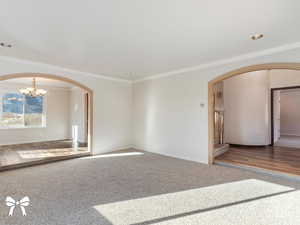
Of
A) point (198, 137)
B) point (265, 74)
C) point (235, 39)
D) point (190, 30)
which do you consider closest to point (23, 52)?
point (190, 30)

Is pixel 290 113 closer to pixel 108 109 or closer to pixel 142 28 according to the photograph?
pixel 108 109

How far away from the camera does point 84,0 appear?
1.94 metres

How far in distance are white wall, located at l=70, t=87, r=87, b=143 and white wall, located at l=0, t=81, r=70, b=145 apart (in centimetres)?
32

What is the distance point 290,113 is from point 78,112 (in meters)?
11.3

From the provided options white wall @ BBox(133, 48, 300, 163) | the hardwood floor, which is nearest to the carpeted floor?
the hardwood floor

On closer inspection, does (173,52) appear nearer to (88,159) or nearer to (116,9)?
(116,9)

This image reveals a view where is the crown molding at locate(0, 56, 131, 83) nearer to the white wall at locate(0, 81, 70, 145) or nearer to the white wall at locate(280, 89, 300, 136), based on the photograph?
the white wall at locate(0, 81, 70, 145)

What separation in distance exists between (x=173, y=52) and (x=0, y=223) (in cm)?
385

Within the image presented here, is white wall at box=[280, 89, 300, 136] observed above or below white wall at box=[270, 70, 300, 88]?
below

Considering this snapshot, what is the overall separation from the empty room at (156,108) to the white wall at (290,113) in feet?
13.3

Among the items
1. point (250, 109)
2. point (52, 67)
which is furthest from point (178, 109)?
point (52, 67)

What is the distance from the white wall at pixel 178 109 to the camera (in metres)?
4.38

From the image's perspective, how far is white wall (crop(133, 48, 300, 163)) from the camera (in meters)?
4.38

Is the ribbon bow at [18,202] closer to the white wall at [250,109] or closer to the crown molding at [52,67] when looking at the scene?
the crown molding at [52,67]
